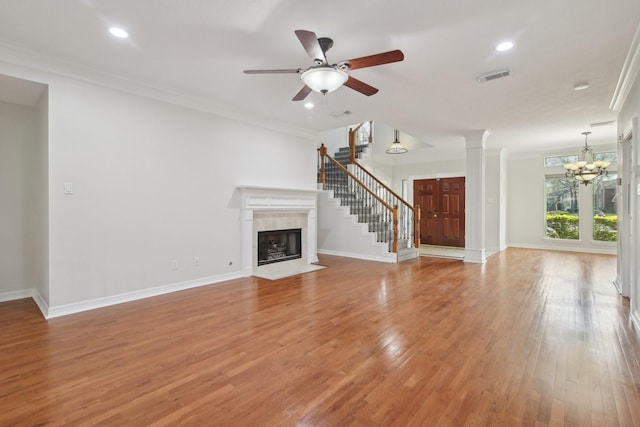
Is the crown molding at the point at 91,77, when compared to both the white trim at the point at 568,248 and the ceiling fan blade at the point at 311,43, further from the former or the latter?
the white trim at the point at 568,248

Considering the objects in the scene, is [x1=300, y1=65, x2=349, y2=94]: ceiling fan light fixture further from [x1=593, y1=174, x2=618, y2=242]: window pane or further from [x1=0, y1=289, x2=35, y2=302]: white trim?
[x1=593, y1=174, x2=618, y2=242]: window pane

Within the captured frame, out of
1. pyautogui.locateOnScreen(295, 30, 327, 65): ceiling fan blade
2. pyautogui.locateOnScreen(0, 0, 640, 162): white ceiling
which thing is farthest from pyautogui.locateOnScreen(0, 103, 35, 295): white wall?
pyautogui.locateOnScreen(295, 30, 327, 65): ceiling fan blade

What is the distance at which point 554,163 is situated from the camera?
8.48 metres

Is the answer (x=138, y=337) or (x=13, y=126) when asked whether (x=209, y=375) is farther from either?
(x=13, y=126)

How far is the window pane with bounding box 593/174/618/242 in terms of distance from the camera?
25.3 ft

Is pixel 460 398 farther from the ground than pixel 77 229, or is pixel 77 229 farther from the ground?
pixel 77 229

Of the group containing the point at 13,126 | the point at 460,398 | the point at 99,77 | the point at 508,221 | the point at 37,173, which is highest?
the point at 99,77

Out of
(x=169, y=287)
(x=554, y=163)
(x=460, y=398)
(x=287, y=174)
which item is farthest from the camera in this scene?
(x=554, y=163)

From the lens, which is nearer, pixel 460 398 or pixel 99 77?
pixel 460 398

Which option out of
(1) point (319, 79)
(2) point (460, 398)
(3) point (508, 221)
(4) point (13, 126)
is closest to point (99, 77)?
(4) point (13, 126)

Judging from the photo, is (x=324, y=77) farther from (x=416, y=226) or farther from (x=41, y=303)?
(x=416, y=226)

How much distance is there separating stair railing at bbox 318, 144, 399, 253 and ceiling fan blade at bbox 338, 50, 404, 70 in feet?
14.8

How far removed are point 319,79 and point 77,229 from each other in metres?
3.16

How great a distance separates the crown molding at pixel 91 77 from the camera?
10.3ft
